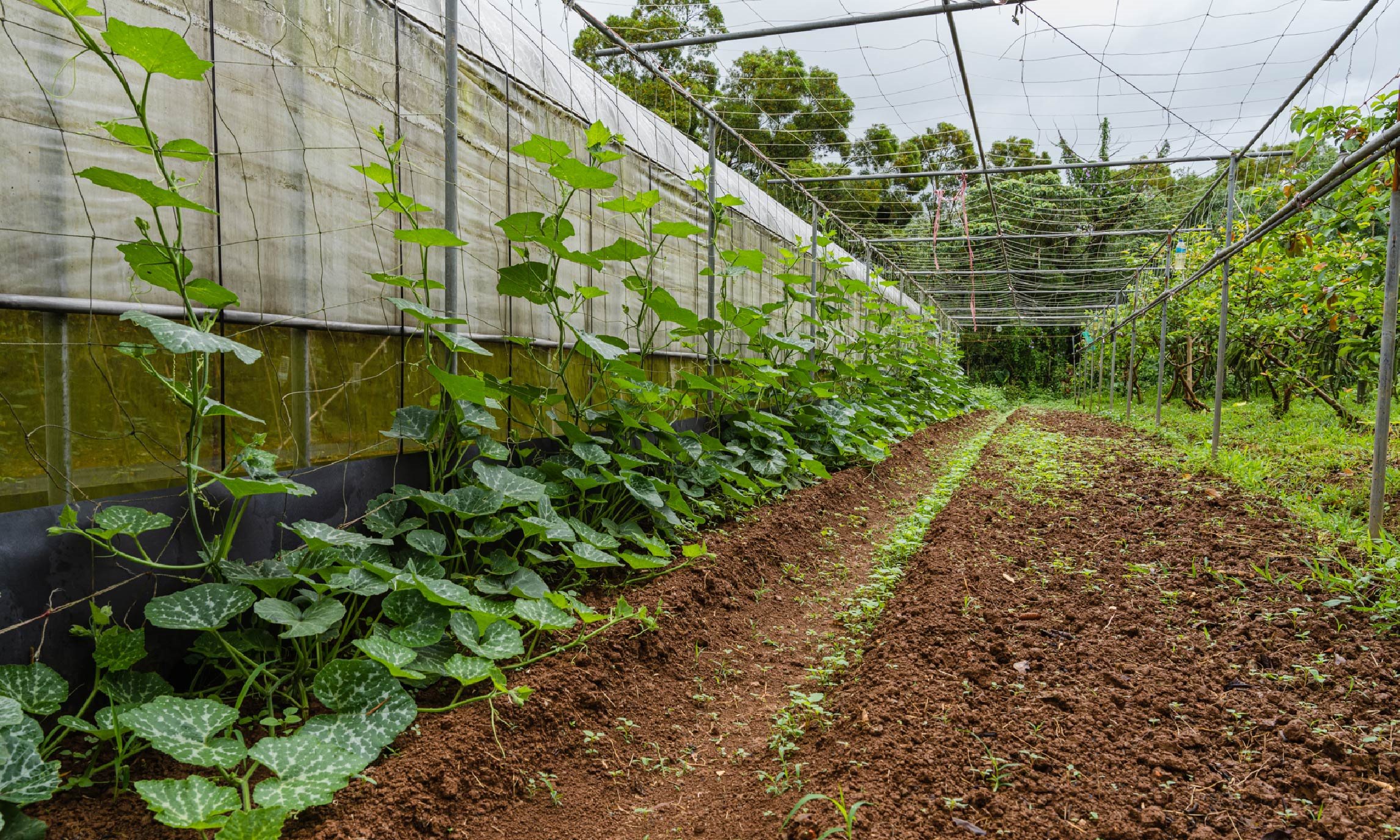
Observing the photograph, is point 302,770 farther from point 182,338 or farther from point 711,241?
point 711,241

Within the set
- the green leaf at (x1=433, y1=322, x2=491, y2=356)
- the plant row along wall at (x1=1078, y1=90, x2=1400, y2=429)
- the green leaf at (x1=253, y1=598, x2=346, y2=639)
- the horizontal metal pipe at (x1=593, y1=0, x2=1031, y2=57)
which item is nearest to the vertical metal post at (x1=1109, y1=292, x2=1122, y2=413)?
the plant row along wall at (x1=1078, y1=90, x2=1400, y2=429)

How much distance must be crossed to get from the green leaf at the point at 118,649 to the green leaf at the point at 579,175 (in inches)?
78.2

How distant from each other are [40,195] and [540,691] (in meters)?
1.79

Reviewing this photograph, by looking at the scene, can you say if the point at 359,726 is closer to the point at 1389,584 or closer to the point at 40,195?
the point at 40,195

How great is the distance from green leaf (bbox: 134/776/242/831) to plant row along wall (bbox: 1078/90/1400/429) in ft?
14.1

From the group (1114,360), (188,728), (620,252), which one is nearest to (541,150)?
(620,252)

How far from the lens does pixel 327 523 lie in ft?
8.32

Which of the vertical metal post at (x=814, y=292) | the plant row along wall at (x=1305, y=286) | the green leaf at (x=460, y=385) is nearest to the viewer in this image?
the green leaf at (x=460, y=385)

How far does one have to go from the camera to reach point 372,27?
2.70 meters

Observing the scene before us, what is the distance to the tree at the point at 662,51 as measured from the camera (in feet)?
16.5

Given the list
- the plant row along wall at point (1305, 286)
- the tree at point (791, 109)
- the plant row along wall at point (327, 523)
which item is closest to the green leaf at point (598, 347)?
the plant row along wall at point (327, 523)

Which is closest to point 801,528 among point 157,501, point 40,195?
point 157,501

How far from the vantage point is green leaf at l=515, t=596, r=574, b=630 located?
2.24 m

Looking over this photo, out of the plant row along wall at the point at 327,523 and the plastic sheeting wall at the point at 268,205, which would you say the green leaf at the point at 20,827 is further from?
the plastic sheeting wall at the point at 268,205
